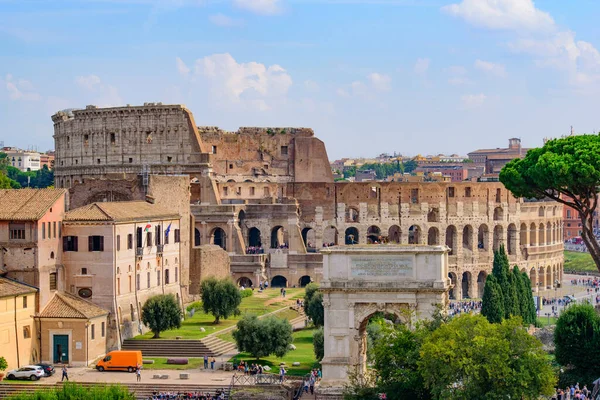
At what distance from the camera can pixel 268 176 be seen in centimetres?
9456

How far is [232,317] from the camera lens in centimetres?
5756

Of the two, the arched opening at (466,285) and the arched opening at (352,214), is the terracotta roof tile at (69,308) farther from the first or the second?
the arched opening at (466,285)

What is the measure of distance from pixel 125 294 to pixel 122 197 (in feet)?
34.5

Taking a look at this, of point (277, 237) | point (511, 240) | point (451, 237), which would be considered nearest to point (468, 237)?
point (451, 237)

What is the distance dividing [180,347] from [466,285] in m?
44.1

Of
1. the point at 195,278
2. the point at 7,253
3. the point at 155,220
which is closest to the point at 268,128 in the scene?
the point at 195,278

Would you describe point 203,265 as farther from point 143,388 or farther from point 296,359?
point 143,388

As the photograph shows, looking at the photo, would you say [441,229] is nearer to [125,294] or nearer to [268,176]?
[268,176]

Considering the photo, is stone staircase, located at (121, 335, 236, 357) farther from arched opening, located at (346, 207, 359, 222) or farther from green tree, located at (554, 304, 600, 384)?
arched opening, located at (346, 207, 359, 222)

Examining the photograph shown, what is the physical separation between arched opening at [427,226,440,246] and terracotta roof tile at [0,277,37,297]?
45772mm

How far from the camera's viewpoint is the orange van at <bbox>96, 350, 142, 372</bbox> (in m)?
47.0

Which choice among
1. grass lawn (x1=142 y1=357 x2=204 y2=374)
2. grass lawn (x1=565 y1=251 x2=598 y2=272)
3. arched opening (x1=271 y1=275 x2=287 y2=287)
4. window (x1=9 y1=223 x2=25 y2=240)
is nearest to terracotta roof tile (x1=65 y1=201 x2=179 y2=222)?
window (x1=9 y1=223 x2=25 y2=240)

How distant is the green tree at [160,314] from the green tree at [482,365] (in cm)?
1682

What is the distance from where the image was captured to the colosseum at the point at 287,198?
83188 millimetres
